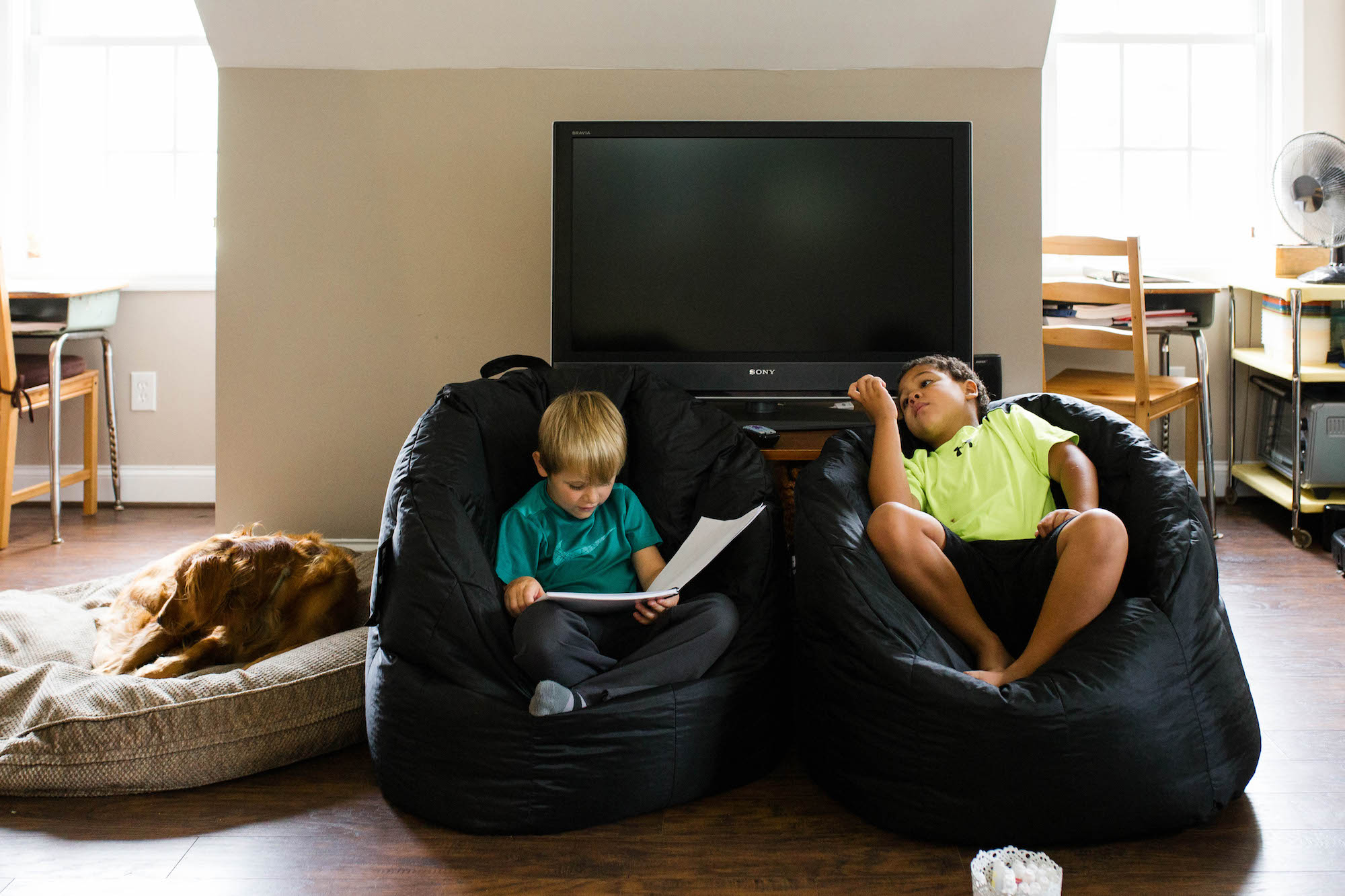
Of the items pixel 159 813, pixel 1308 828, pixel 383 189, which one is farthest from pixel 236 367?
pixel 1308 828

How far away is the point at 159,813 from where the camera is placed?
1.84m

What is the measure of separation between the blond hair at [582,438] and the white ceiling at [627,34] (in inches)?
45.3

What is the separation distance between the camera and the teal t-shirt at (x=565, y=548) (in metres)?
2.05

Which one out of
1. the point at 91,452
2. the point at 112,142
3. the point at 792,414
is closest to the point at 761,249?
the point at 792,414

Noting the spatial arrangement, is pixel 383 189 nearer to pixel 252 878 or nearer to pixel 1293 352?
pixel 252 878

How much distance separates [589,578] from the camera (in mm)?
2074

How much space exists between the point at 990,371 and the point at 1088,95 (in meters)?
1.79

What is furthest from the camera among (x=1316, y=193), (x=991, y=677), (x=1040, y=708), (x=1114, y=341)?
(x=1316, y=193)

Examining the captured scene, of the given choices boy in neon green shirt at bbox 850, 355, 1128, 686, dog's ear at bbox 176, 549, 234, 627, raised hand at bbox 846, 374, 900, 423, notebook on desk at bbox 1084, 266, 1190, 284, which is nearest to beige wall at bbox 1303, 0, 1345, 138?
notebook on desk at bbox 1084, 266, 1190, 284

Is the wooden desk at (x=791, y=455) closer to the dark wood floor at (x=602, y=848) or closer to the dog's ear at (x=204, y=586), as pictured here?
the dark wood floor at (x=602, y=848)

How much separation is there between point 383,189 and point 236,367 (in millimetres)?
610

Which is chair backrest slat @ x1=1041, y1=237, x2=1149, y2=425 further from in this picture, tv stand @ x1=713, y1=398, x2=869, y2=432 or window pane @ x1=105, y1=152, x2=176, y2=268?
window pane @ x1=105, y1=152, x2=176, y2=268

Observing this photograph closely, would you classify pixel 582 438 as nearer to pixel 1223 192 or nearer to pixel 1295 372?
pixel 1295 372

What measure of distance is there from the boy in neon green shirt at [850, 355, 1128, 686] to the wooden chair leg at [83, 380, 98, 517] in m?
2.84
